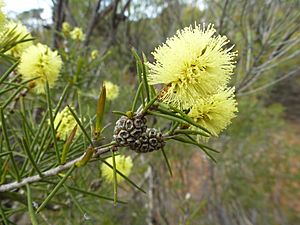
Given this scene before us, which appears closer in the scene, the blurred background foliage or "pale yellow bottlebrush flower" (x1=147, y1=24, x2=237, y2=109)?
"pale yellow bottlebrush flower" (x1=147, y1=24, x2=237, y2=109)

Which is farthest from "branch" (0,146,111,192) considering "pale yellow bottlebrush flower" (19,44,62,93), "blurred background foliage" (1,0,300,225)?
"pale yellow bottlebrush flower" (19,44,62,93)

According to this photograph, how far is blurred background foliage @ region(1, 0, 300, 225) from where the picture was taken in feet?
4.57

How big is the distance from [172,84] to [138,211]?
2.16 meters

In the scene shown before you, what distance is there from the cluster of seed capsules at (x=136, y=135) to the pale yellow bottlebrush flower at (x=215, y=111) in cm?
8

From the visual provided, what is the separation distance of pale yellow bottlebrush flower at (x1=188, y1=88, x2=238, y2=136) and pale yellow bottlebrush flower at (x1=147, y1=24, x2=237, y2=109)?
5cm

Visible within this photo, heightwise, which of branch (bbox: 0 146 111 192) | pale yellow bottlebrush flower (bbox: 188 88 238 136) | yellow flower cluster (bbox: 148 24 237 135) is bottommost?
branch (bbox: 0 146 111 192)

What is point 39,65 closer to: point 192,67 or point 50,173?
point 50,173

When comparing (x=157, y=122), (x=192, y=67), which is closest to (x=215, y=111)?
(x=192, y=67)

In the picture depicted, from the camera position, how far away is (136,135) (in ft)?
1.57

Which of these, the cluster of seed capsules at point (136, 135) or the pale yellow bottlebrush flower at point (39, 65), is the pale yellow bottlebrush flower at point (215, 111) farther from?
the pale yellow bottlebrush flower at point (39, 65)

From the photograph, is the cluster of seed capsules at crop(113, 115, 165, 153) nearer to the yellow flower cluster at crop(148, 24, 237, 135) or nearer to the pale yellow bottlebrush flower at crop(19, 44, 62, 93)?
the yellow flower cluster at crop(148, 24, 237, 135)

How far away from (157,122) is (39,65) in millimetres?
1254

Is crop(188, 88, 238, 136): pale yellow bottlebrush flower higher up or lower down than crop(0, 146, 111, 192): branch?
higher up

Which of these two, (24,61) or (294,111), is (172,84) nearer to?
(24,61)
